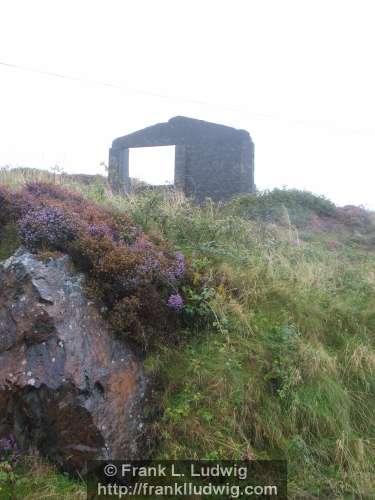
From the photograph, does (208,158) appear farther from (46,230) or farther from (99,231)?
(46,230)

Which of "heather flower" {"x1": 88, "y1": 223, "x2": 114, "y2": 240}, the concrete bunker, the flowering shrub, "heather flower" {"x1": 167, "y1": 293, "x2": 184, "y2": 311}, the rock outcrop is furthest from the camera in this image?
the concrete bunker

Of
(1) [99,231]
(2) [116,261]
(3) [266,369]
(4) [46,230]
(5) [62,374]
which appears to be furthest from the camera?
(1) [99,231]

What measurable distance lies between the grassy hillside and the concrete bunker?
31.6ft

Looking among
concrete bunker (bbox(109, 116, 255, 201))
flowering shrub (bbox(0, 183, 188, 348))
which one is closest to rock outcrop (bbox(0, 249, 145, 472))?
flowering shrub (bbox(0, 183, 188, 348))

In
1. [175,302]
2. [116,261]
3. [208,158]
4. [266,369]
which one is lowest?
[266,369]

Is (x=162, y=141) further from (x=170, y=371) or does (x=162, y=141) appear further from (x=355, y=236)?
(x=170, y=371)

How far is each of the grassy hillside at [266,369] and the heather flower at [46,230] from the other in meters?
0.21

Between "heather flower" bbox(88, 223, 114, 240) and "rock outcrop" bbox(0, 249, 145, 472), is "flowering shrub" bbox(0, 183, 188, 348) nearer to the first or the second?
"heather flower" bbox(88, 223, 114, 240)

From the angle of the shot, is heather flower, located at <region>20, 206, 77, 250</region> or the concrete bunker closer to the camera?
heather flower, located at <region>20, 206, 77, 250</region>

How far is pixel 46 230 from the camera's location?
175 inches

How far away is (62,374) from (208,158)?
13.1 m

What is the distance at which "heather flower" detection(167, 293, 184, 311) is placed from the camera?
14.3 ft

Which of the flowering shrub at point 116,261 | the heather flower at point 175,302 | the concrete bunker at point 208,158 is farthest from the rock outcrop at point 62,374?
the concrete bunker at point 208,158

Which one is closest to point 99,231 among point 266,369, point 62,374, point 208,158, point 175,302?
point 175,302
